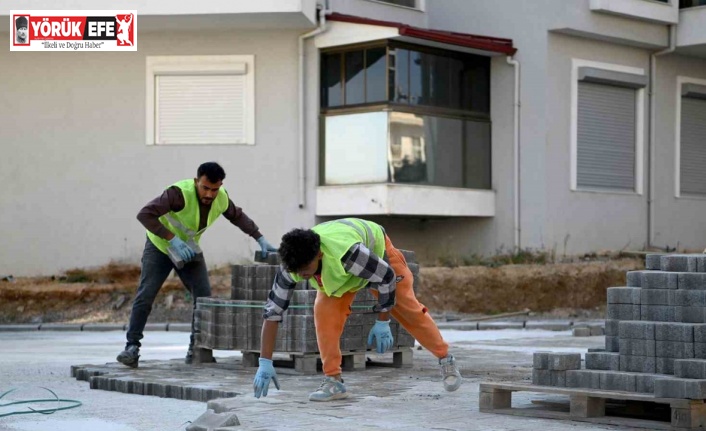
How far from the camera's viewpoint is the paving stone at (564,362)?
841cm

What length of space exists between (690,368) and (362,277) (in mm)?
2344

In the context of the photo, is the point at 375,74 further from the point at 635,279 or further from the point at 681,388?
the point at 681,388

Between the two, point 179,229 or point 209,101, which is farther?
point 209,101

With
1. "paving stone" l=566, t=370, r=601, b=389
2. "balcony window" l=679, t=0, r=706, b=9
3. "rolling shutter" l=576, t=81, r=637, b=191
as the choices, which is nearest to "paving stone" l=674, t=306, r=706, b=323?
"paving stone" l=566, t=370, r=601, b=389

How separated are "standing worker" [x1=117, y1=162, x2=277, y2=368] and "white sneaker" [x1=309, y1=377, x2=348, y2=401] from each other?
316cm

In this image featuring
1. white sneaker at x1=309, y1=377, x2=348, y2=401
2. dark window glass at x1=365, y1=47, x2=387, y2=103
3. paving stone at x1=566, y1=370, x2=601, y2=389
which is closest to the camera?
paving stone at x1=566, y1=370, x2=601, y2=389

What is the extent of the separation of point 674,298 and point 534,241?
1643cm

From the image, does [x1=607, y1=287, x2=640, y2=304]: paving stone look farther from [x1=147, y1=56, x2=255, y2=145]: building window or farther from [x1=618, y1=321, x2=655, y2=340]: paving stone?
[x1=147, y1=56, x2=255, y2=145]: building window

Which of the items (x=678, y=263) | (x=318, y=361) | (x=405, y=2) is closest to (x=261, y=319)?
(x=318, y=361)

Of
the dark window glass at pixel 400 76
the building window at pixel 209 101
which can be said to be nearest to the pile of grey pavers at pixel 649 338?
the dark window glass at pixel 400 76

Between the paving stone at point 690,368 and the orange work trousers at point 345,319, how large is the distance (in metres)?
1.93

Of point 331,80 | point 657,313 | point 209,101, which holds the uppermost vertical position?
point 331,80

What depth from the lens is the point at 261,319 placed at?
11.7m

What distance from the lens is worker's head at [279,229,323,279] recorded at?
8227mm
